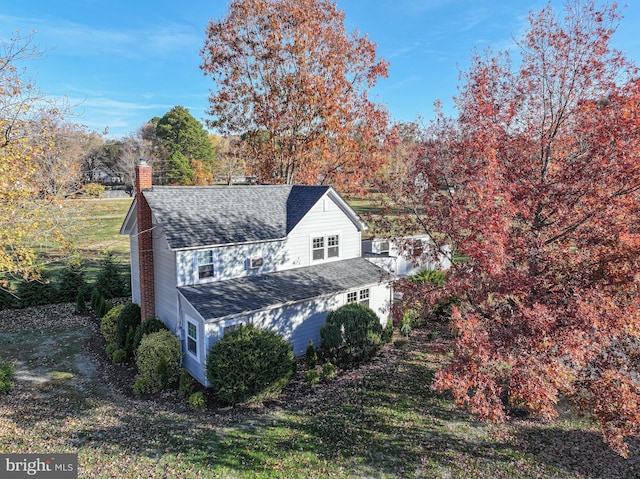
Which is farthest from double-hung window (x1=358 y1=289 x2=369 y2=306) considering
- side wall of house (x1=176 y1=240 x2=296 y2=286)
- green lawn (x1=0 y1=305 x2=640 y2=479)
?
green lawn (x1=0 y1=305 x2=640 y2=479)

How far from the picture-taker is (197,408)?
13.2 metres

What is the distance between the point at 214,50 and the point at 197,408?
80.7 feet

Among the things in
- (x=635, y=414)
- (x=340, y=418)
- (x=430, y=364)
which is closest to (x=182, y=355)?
(x=340, y=418)

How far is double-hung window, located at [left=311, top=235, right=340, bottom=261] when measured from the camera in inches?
803

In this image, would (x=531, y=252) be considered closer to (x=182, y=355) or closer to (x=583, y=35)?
(x=583, y=35)

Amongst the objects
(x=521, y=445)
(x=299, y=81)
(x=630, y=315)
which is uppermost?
(x=299, y=81)

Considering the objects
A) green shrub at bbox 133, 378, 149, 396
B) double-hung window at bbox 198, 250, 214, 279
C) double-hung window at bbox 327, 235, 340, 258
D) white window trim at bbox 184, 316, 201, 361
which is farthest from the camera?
double-hung window at bbox 327, 235, 340, 258

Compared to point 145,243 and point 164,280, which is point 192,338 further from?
point 145,243

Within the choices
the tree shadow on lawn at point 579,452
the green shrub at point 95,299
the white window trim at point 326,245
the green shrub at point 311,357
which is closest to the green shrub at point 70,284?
the green shrub at point 95,299

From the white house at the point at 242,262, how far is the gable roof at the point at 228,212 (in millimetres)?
47

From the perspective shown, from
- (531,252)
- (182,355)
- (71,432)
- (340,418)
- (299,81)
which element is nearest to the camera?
(531,252)

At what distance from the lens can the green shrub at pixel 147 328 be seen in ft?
54.5

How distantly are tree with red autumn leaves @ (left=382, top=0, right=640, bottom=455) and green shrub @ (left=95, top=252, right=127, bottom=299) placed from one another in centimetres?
2108

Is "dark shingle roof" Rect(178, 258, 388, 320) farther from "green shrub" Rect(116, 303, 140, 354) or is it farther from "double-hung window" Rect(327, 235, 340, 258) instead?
"green shrub" Rect(116, 303, 140, 354)
